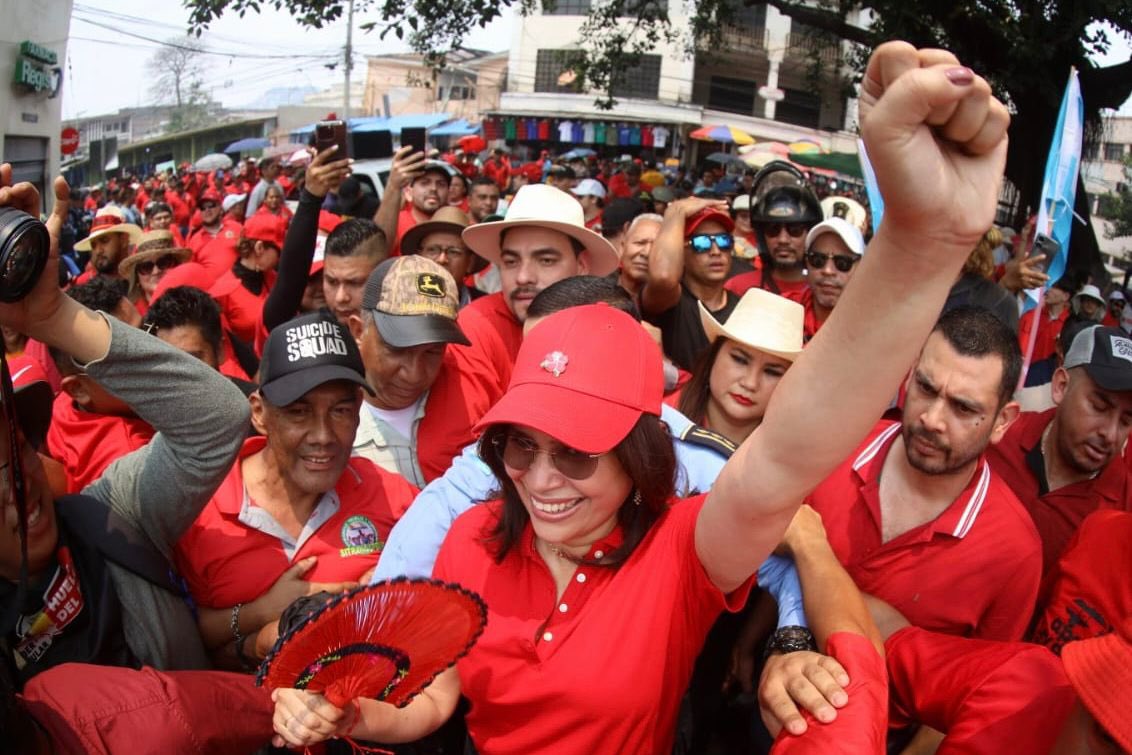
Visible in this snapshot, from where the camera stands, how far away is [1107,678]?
1.42 meters

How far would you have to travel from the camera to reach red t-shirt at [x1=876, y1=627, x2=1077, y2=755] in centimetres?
168

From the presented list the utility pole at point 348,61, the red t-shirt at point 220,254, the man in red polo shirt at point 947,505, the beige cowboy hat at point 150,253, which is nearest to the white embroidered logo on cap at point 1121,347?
the man in red polo shirt at point 947,505

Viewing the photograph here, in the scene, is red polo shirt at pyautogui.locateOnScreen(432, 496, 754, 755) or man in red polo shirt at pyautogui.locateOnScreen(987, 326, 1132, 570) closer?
red polo shirt at pyautogui.locateOnScreen(432, 496, 754, 755)

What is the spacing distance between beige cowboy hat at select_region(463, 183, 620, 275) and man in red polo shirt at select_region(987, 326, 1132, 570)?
182 centimetres

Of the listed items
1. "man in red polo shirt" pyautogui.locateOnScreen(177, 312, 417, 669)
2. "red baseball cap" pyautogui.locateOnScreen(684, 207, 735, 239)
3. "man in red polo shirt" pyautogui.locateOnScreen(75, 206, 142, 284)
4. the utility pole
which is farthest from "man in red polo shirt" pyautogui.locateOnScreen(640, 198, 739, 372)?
the utility pole

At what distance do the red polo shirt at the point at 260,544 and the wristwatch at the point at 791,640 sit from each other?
1.24 m

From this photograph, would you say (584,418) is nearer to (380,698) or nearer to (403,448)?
(380,698)

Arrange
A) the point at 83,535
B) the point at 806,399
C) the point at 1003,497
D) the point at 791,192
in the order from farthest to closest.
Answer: the point at 791,192
the point at 1003,497
the point at 83,535
the point at 806,399

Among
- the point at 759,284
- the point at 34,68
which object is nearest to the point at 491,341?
the point at 759,284

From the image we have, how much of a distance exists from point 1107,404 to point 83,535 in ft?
10.4

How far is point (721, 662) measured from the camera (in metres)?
2.40

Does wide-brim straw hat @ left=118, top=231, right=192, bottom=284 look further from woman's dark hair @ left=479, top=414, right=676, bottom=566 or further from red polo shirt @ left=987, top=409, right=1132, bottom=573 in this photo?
red polo shirt @ left=987, top=409, right=1132, bottom=573

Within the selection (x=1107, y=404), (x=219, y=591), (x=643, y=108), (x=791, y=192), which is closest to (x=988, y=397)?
(x=1107, y=404)

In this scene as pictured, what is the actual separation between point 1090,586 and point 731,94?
46282mm
